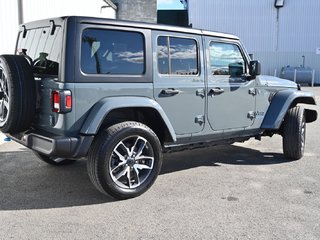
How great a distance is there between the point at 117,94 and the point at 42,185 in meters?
1.64

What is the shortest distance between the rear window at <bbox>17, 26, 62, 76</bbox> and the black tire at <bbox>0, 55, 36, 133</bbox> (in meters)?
0.19

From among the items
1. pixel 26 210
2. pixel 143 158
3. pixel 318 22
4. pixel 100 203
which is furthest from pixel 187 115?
pixel 318 22

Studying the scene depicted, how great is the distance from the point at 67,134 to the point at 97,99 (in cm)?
47


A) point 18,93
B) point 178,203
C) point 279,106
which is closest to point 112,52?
point 18,93

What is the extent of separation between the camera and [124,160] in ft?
14.6

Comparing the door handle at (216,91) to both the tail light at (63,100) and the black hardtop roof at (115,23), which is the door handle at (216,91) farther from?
the tail light at (63,100)

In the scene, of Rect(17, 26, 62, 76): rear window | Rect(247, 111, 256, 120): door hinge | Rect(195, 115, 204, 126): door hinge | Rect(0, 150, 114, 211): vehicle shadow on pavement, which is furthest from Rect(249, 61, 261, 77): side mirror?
Rect(17, 26, 62, 76): rear window

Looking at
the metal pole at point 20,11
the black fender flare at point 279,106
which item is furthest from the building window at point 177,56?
the metal pole at point 20,11

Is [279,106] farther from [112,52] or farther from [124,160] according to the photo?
[112,52]

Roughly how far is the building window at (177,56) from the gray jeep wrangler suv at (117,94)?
0.5 inches

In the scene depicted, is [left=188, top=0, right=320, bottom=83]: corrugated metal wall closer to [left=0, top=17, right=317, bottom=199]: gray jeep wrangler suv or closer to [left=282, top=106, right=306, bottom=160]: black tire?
[left=282, top=106, right=306, bottom=160]: black tire

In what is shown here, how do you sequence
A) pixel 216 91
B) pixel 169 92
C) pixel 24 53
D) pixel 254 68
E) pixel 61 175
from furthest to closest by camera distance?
pixel 254 68 → pixel 61 175 → pixel 216 91 → pixel 24 53 → pixel 169 92

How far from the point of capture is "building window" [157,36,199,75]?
15.8 ft

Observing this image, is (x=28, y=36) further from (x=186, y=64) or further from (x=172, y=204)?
(x=172, y=204)
